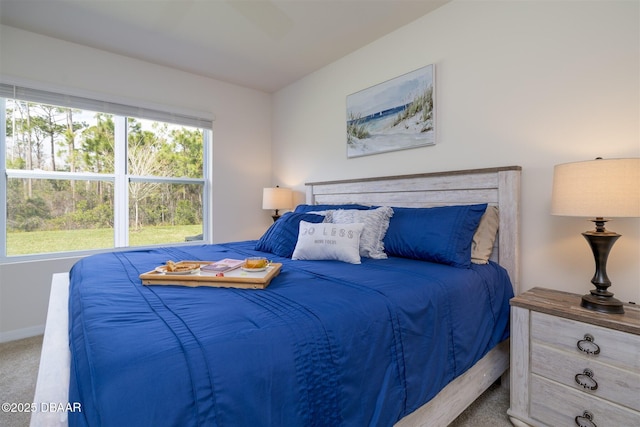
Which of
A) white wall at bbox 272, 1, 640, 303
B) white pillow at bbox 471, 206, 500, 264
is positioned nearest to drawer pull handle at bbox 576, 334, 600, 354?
white wall at bbox 272, 1, 640, 303

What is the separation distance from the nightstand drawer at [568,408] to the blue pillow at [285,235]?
4.96ft

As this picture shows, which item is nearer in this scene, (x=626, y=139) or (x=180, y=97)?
(x=626, y=139)

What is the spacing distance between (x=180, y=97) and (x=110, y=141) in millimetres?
838

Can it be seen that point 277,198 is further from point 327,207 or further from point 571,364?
point 571,364

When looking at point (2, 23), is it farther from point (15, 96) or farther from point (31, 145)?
point (31, 145)

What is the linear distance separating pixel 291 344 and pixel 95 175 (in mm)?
3026

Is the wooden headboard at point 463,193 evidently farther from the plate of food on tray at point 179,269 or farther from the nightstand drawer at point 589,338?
the plate of food on tray at point 179,269

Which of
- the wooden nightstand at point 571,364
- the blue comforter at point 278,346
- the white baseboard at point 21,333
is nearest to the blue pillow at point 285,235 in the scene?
the blue comforter at point 278,346

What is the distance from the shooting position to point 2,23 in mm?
2393

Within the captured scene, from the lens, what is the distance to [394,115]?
2494mm

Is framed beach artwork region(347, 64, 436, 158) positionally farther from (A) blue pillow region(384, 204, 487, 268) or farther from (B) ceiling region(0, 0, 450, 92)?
(A) blue pillow region(384, 204, 487, 268)

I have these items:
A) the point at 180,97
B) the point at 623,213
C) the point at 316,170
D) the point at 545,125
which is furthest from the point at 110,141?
the point at 623,213

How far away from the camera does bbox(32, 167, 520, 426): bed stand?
2.17 ft

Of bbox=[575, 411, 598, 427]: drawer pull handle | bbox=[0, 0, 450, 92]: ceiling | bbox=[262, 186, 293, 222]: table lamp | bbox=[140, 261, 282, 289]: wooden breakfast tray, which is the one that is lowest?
bbox=[575, 411, 598, 427]: drawer pull handle
